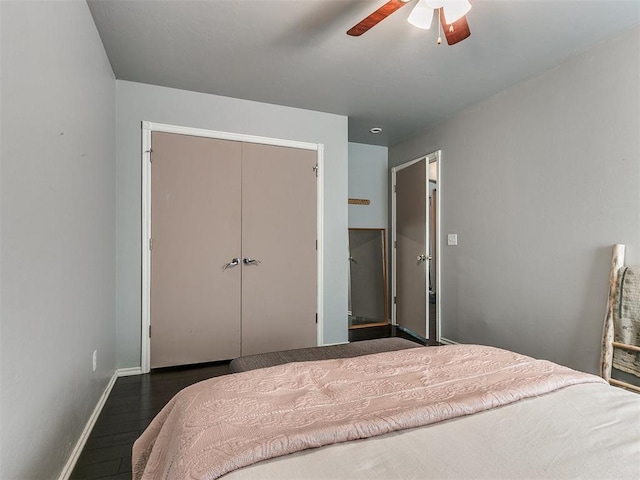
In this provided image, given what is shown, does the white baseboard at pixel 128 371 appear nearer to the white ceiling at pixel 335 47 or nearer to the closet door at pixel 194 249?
the closet door at pixel 194 249

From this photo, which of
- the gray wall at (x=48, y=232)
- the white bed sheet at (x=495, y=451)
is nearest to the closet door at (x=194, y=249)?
the gray wall at (x=48, y=232)

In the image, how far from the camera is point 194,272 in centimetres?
306

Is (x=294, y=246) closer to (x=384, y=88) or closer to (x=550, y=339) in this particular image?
(x=384, y=88)

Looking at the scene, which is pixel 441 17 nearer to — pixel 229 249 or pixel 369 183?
pixel 229 249

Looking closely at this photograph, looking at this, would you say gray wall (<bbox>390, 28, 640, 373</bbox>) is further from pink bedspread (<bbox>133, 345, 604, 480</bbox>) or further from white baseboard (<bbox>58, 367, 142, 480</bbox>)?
white baseboard (<bbox>58, 367, 142, 480</bbox>)

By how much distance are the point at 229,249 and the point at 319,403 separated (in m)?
2.31

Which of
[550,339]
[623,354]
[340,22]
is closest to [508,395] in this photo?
[623,354]

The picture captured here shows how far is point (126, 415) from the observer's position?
7.18 ft

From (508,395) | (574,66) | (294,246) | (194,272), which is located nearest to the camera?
(508,395)

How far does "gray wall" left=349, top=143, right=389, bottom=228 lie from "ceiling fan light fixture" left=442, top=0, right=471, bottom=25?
9.17 ft

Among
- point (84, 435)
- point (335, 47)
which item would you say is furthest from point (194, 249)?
point (335, 47)

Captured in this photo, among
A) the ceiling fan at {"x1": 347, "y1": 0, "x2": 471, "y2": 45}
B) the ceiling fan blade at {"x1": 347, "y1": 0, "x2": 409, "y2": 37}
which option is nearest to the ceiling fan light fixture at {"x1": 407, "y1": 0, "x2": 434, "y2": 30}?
the ceiling fan at {"x1": 347, "y1": 0, "x2": 471, "y2": 45}

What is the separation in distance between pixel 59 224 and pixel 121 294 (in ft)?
4.92

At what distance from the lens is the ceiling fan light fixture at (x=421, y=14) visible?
175 centimetres
